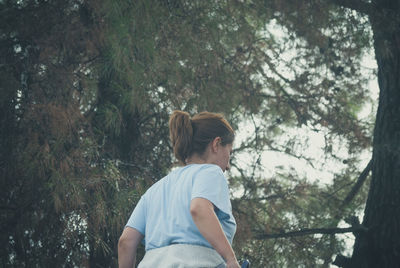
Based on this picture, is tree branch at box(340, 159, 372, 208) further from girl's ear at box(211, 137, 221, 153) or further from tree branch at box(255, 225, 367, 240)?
girl's ear at box(211, 137, 221, 153)

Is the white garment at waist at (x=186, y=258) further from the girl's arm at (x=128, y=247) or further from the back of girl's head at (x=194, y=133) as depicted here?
the back of girl's head at (x=194, y=133)

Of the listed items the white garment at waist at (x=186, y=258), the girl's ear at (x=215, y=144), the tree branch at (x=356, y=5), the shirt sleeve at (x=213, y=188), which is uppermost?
the tree branch at (x=356, y=5)

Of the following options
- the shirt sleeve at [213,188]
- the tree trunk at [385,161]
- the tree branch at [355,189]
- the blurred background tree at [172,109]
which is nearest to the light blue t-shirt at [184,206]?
the shirt sleeve at [213,188]

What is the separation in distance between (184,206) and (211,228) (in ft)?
0.51

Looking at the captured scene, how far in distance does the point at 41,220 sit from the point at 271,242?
186 centimetres

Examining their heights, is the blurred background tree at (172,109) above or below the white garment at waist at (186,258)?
above

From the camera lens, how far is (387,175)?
3984 millimetres

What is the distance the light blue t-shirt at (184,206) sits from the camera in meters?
1.74

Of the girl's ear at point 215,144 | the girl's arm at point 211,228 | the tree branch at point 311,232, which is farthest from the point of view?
the tree branch at point 311,232

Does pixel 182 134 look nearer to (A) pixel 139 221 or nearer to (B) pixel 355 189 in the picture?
(A) pixel 139 221

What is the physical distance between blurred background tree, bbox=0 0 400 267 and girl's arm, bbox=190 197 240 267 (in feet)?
5.04

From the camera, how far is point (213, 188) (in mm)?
1739

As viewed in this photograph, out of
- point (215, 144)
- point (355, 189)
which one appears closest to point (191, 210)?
point (215, 144)

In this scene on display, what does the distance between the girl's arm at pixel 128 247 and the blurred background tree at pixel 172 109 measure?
1188 mm
